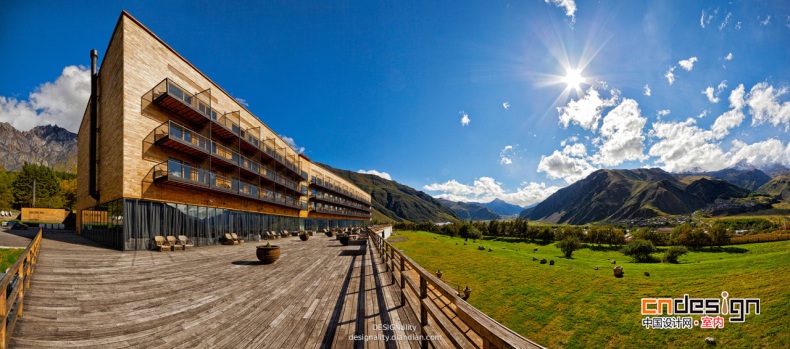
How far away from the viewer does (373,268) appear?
1123 centimetres

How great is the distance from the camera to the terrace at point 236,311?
4.52m

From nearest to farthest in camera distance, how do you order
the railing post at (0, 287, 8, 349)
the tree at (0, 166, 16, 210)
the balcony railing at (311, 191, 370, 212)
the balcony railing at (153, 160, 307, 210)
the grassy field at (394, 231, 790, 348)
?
the railing post at (0, 287, 8, 349) → the balcony railing at (153, 160, 307, 210) → the grassy field at (394, 231, 790, 348) → the balcony railing at (311, 191, 370, 212) → the tree at (0, 166, 16, 210)

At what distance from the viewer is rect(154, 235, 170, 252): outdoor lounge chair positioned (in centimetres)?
1658

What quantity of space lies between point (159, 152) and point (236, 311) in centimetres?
1837

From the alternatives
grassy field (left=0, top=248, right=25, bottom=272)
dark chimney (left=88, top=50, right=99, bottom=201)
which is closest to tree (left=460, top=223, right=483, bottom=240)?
dark chimney (left=88, top=50, right=99, bottom=201)

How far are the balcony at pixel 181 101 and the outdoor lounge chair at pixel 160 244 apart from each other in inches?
360

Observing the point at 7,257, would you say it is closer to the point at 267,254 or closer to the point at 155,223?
the point at 155,223

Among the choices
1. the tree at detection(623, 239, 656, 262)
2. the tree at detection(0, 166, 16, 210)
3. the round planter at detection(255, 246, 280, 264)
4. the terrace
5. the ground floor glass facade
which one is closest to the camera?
the terrace

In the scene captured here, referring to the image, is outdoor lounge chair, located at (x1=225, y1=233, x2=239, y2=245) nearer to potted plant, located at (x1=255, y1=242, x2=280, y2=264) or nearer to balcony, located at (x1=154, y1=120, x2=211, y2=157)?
balcony, located at (x1=154, y1=120, x2=211, y2=157)

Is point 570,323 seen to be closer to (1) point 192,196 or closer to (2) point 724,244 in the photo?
(1) point 192,196

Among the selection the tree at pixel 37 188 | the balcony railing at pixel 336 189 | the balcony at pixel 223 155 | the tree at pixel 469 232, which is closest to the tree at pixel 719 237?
the tree at pixel 469 232

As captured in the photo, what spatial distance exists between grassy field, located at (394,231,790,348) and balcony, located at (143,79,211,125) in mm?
33110

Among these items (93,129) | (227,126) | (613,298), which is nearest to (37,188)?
(93,129)

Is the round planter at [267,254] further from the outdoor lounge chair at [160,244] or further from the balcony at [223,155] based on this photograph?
the balcony at [223,155]
